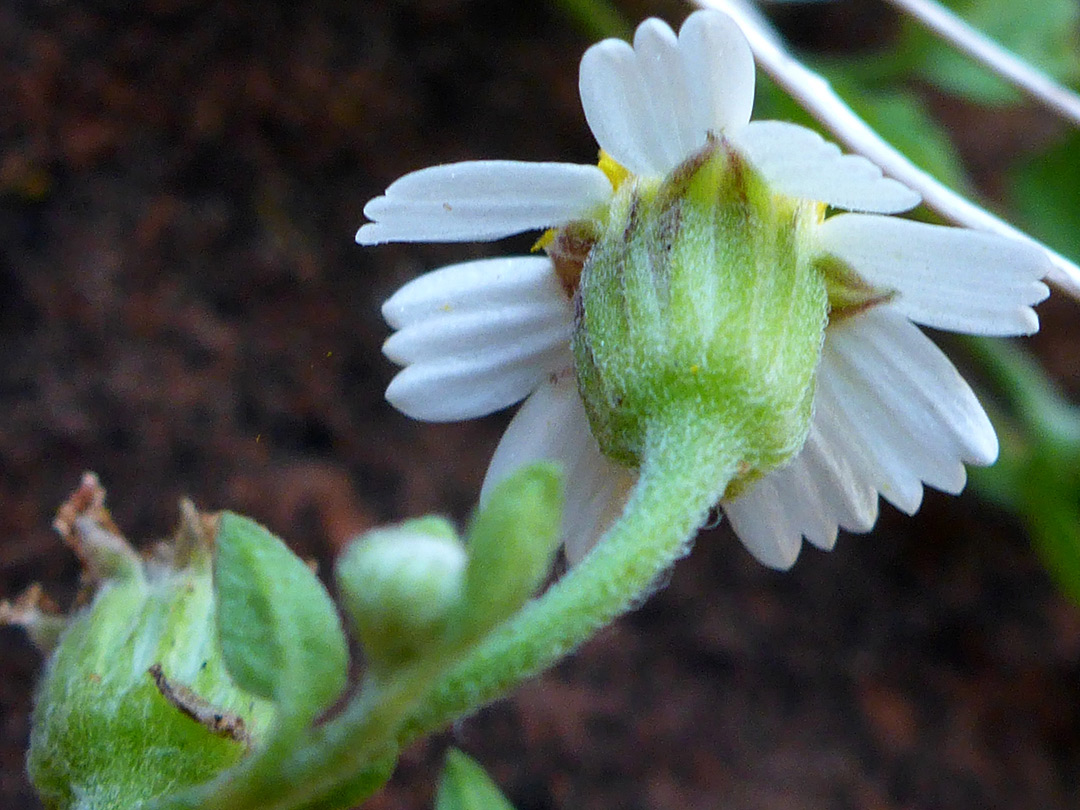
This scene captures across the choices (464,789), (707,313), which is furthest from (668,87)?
(464,789)

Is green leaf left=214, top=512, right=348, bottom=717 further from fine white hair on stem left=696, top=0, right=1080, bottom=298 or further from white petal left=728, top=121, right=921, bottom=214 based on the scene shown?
fine white hair on stem left=696, top=0, right=1080, bottom=298

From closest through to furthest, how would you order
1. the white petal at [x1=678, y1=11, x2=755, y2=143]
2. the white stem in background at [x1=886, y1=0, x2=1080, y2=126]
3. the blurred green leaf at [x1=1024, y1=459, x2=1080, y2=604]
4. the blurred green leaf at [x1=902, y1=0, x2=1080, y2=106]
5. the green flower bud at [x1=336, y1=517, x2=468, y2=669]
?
the green flower bud at [x1=336, y1=517, x2=468, y2=669], the white petal at [x1=678, y1=11, x2=755, y2=143], the white stem in background at [x1=886, y1=0, x2=1080, y2=126], the blurred green leaf at [x1=1024, y1=459, x2=1080, y2=604], the blurred green leaf at [x1=902, y1=0, x2=1080, y2=106]

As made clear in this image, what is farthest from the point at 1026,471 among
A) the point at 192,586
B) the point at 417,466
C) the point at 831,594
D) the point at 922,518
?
the point at 192,586

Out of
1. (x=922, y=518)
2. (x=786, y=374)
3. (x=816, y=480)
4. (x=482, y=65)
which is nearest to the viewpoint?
(x=786, y=374)

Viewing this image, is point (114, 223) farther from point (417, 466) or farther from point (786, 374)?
point (786, 374)

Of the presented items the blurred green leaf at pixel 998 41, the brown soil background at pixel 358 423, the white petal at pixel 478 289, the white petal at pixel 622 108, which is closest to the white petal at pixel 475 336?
the white petal at pixel 478 289

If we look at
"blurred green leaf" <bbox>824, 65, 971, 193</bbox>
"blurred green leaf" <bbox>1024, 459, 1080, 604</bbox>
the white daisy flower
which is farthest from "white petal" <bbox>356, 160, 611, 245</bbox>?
"blurred green leaf" <bbox>1024, 459, 1080, 604</bbox>

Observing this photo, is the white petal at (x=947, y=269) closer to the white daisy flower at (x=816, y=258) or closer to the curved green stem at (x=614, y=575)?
the white daisy flower at (x=816, y=258)
